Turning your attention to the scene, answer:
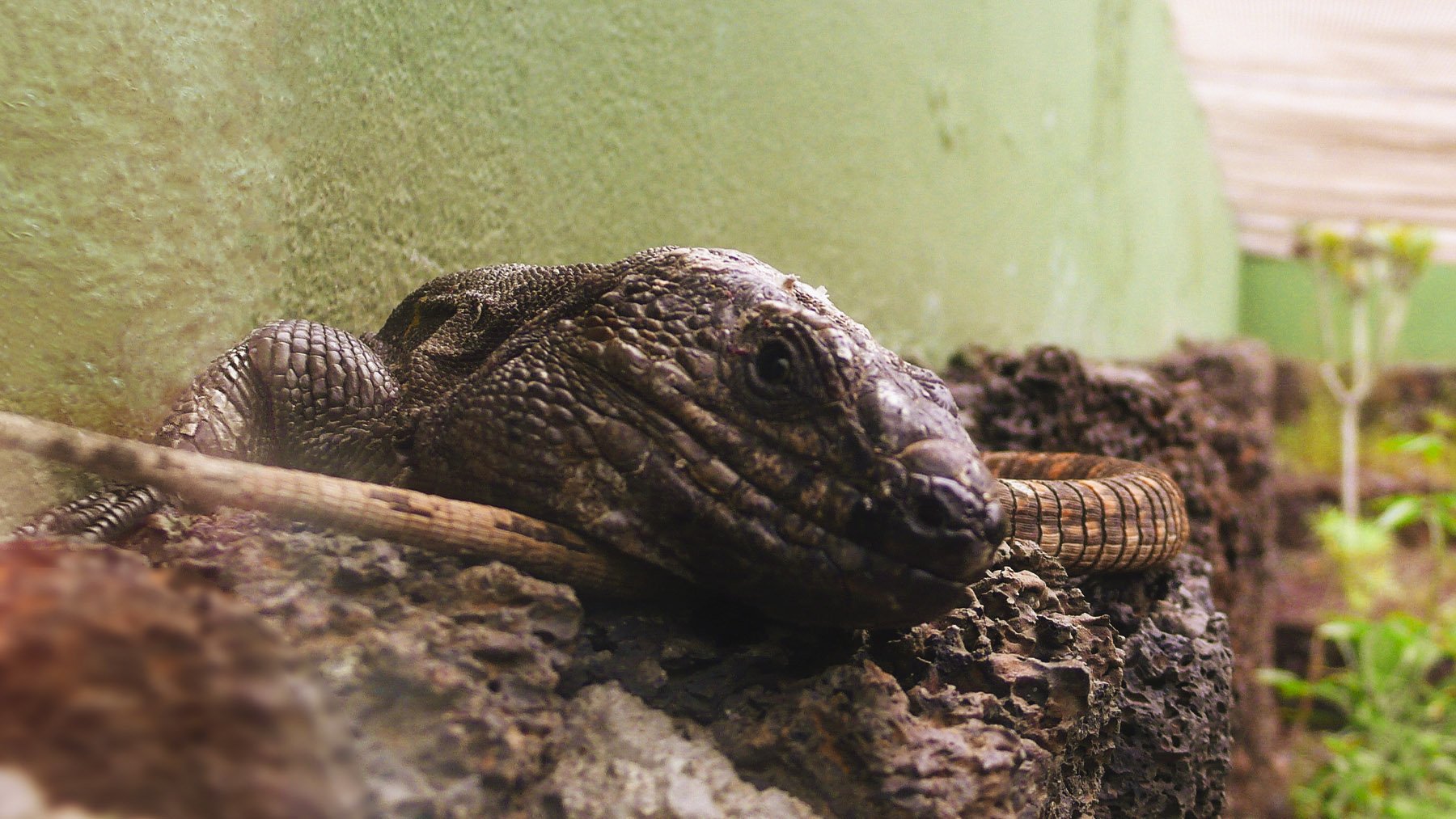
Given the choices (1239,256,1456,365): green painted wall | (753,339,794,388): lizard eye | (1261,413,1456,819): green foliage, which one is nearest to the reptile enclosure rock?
(753,339,794,388): lizard eye

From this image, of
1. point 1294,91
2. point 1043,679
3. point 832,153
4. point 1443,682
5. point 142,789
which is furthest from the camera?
point 1294,91

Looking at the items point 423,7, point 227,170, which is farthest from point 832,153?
point 227,170

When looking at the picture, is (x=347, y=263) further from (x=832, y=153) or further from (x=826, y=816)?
(x=832, y=153)

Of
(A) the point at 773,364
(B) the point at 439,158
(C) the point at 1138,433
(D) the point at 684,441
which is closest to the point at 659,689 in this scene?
(D) the point at 684,441

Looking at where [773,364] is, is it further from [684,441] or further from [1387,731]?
[1387,731]

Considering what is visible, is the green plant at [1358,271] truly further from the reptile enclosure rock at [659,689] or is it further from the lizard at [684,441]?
the lizard at [684,441]

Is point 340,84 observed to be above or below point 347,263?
above
